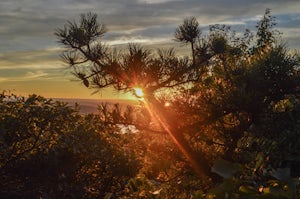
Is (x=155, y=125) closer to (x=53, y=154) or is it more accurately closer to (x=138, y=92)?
(x=138, y=92)

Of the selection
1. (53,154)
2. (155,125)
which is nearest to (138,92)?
(155,125)

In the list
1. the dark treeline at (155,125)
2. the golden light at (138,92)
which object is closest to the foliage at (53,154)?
the dark treeline at (155,125)

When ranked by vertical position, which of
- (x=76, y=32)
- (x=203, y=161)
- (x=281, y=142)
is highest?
(x=76, y=32)

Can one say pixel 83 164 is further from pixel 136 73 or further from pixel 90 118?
pixel 136 73

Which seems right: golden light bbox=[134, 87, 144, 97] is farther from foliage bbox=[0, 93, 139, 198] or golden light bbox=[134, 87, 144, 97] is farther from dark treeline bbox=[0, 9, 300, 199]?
foliage bbox=[0, 93, 139, 198]

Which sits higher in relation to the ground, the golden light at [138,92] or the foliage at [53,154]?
the golden light at [138,92]

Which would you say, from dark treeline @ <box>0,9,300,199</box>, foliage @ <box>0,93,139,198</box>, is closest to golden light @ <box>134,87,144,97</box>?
dark treeline @ <box>0,9,300,199</box>

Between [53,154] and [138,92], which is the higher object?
[138,92]

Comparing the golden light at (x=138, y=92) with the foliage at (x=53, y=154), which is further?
the golden light at (x=138, y=92)

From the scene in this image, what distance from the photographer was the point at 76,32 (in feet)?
52.1

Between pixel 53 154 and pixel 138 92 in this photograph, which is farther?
pixel 138 92

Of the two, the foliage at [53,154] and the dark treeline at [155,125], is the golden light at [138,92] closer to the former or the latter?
the dark treeline at [155,125]

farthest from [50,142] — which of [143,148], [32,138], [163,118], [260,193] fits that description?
[260,193]

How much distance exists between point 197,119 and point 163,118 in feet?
3.69
